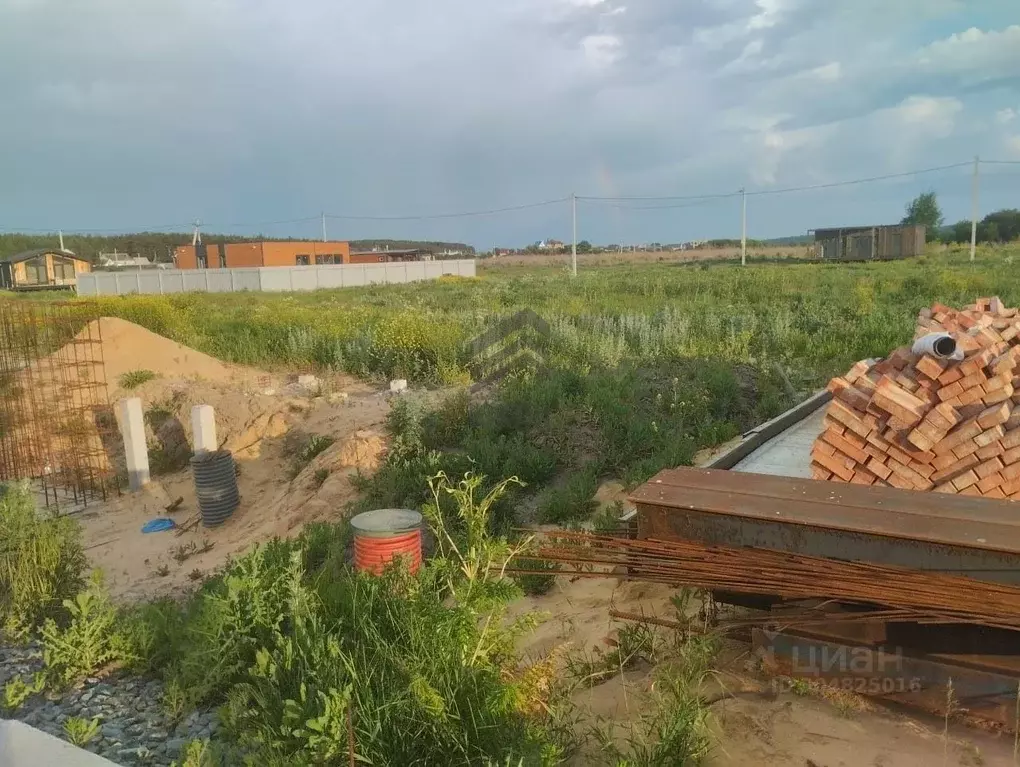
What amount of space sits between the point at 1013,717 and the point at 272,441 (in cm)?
938

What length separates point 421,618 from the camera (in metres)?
3.52

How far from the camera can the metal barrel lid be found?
16.9 ft

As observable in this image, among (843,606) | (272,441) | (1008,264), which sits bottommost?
(272,441)

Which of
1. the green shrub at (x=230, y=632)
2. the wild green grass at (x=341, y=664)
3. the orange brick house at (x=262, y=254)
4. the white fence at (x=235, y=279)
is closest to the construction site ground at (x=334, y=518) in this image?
the wild green grass at (x=341, y=664)

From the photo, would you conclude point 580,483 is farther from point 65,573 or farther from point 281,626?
point 65,573

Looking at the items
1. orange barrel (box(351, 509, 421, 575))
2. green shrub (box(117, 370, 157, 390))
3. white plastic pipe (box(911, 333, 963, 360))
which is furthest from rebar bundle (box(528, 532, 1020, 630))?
green shrub (box(117, 370, 157, 390))

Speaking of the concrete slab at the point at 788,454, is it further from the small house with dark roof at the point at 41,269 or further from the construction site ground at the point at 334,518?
the small house with dark roof at the point at 41,269

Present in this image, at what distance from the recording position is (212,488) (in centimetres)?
884

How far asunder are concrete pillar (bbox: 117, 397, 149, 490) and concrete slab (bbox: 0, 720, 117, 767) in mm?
7488

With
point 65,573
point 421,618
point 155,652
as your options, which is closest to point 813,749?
point 421,618

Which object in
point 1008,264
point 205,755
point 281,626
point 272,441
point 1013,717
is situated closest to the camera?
point 1013,717

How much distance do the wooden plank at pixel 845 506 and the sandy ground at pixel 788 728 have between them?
0.88 m

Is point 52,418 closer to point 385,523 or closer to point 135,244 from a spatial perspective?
point 385,523

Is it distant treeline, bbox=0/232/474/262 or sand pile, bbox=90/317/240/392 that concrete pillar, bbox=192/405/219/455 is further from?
distant treeline, bbox=0/232/474/262
